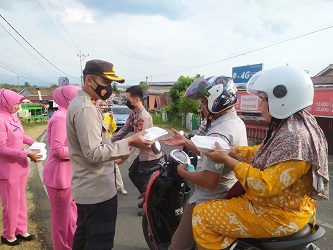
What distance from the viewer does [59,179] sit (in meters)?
2.76

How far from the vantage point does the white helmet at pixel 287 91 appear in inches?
61.5

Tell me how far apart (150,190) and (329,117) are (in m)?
7.97

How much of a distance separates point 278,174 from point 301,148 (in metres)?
0.18

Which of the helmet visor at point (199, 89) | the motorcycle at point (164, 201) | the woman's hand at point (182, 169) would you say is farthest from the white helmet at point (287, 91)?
the motorcycle at point (164, 201)

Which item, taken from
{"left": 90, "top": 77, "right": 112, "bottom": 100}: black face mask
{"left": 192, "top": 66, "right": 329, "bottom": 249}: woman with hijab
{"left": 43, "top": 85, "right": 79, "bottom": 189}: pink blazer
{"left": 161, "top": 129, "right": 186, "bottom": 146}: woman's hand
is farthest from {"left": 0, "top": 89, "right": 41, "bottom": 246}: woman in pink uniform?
{"left": 192, "top": 66, "right": 329, "bottom": 249}: woman with hijab

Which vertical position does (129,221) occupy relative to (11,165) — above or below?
below

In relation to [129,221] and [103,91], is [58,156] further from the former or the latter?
[129,221]

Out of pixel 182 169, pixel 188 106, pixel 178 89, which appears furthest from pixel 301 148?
pixel 178 89

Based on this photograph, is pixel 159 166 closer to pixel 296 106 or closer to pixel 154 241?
pixel 154 241

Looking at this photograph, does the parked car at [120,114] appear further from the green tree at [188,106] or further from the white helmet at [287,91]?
the white helmet at [287,91]

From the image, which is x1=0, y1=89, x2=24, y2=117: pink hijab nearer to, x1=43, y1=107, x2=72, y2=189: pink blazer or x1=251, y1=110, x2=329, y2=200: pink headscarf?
x1=43, y1=107, x2=72, y2=189: pink blazer

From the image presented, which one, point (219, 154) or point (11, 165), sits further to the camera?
point (11, 165)

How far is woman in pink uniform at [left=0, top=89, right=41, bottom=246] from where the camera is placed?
3.00 metres

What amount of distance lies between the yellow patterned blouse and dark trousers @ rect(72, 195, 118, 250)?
799 mm
